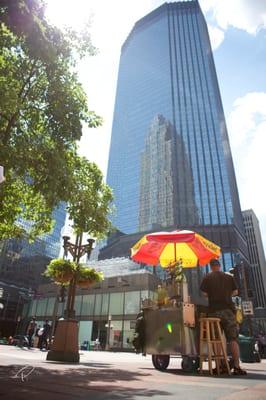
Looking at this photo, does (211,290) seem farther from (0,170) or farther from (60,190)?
(60,190)

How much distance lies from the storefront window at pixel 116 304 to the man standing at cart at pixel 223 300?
126ft

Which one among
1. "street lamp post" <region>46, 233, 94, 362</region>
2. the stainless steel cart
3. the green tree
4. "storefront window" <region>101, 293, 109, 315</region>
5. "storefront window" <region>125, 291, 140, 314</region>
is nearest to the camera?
the stainless steel cart

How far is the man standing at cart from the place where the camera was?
5.24 m

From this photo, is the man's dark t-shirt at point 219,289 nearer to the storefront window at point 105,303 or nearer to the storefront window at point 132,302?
the storefront window at point 132,302

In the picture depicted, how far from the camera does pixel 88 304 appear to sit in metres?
46.0

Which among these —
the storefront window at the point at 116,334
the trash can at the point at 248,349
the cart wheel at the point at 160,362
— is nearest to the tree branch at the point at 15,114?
the cart wheel at the point at 160,362

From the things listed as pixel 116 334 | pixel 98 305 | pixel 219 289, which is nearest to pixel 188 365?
pixel 219 289

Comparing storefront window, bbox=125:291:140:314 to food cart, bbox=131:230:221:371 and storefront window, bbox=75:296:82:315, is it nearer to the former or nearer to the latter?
storefront window, bbox=75:296:82:315

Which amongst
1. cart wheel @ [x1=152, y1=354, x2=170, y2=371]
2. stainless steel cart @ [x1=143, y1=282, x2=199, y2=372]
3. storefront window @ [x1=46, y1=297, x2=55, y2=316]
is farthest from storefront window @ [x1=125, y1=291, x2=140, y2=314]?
stainless steel cart @ [x1=143, y1=282, x2=199, y2=372]

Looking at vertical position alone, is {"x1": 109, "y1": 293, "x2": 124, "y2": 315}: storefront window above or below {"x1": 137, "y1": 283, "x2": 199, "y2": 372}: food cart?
above

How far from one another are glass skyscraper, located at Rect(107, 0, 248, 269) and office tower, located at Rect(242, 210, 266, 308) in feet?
65.6

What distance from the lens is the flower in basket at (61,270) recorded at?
9.57 meters

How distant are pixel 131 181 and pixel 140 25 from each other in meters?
89.2

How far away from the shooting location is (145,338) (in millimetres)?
6488
